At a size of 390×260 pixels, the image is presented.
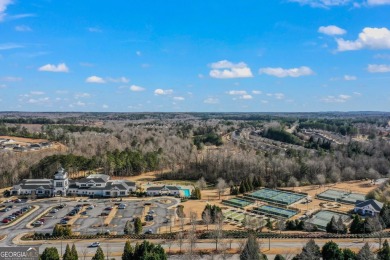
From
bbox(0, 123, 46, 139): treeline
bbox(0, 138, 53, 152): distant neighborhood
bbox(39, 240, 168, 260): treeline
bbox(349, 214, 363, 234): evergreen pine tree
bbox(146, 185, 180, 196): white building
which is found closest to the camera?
bbox(39, 240, 168, 260): treeline

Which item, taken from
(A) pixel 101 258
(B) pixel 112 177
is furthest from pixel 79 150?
Answer: (A) pixel 101 258

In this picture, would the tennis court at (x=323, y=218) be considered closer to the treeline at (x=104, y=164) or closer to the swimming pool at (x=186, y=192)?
the swimming pool at (x=186, y=192)

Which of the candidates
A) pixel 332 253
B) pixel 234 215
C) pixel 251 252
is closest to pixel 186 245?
pixel 251 252

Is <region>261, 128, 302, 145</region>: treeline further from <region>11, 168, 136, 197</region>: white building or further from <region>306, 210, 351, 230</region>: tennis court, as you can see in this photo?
<region>11, 168, 136, 197</region>: white building

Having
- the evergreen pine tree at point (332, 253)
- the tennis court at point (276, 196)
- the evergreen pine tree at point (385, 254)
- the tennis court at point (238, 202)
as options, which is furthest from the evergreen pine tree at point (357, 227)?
the tennis court at point (238, 202)

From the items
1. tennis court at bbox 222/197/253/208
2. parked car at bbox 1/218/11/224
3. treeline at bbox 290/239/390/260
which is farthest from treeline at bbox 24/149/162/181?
treeline at bbox 290/239/390/260

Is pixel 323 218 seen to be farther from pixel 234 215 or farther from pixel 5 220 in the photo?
pixel 5 220
